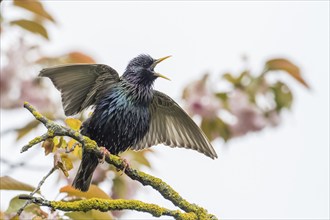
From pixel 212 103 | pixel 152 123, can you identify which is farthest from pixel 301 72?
pixel 152 123

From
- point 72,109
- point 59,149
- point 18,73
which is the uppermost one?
point 18,73

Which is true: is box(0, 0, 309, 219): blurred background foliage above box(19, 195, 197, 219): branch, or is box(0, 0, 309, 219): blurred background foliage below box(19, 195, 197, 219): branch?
above

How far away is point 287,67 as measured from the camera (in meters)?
4.59

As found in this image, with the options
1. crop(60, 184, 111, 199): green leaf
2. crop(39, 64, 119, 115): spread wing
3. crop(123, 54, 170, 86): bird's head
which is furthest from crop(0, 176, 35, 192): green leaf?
crop(123, 54, 170, 86): bird's head

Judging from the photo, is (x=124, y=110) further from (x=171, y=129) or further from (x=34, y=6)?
(x=34, y=6)

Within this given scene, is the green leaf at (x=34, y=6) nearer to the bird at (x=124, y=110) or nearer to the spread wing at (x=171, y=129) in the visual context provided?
the bird at (x=124, y=110)

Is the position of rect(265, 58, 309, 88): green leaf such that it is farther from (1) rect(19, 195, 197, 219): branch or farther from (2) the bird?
(1) rect(19, 195, 197, 219): branch

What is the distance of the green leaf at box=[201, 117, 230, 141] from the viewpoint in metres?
4.78

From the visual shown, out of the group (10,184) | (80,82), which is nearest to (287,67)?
(80,82)

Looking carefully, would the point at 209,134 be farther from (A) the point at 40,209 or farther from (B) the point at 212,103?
(A) the point at 40,209

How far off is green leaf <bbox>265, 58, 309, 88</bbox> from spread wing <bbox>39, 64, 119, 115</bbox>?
117 centimetres

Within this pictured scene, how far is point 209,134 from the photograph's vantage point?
4.77 metres

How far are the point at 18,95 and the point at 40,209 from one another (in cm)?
147

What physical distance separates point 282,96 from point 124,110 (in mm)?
1315
